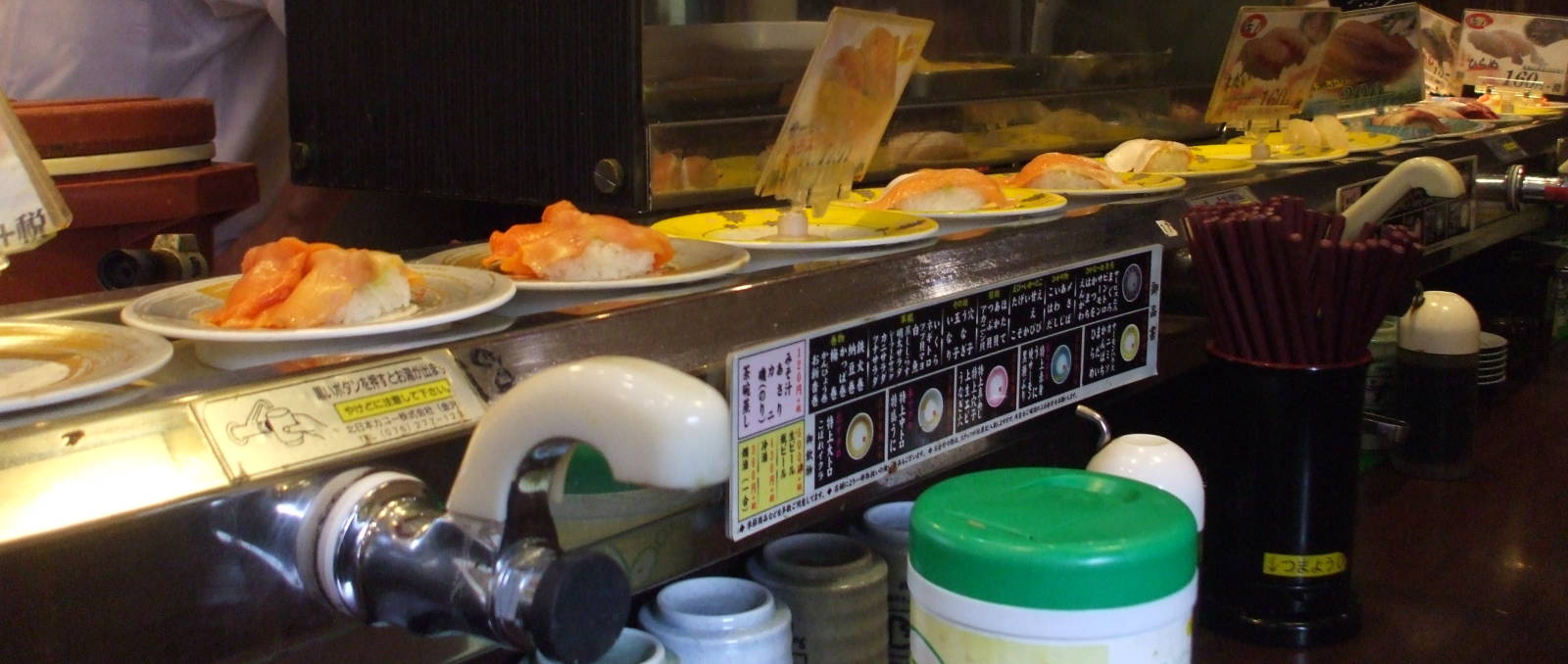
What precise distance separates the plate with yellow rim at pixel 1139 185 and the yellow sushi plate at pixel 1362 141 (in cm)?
65

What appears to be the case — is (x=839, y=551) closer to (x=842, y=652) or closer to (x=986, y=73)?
(x=842, y=652)

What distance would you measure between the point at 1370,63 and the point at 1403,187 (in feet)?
4.74

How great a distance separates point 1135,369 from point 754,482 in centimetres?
65

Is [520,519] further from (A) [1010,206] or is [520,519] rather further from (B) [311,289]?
(A) [1010,206]

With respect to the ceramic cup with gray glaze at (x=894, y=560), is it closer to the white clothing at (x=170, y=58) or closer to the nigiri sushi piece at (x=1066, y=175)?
the nigiri sushi piece at (x=1066, y=175)

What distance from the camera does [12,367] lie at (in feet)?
2.60

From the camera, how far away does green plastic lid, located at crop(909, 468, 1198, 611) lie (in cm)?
72

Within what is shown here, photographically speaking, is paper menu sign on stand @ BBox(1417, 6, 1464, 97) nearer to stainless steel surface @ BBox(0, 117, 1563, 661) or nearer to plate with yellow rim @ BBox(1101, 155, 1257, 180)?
plate with yellow rim @ BBox(1101, 155, 1257, 180)

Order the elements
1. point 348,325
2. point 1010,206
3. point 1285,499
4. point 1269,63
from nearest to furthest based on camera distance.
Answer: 1. point 348,325
2. point 1285,499
3. point 1010,206
4. point 1269,63

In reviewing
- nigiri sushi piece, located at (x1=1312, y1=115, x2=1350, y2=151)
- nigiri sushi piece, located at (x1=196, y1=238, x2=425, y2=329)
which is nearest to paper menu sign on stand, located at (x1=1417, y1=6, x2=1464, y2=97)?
nigiri sushi piece, located at (x1=1312, y1=115, x2=1350, y2=151)

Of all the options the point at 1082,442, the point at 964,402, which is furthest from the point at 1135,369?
the point at 964,402

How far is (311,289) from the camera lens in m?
0.90

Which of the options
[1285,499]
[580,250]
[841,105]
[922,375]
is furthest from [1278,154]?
[580,250]

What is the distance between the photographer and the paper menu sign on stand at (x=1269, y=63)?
214 centimetres
